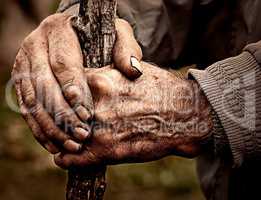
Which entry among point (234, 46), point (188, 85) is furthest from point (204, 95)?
point (234, 46)

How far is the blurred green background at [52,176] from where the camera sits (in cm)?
430

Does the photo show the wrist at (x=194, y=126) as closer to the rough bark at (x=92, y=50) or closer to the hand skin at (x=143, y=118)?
the hand skin at (x=143, y=118)

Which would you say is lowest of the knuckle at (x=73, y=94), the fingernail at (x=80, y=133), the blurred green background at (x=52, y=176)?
the blurred green background at (x=52, y=176)

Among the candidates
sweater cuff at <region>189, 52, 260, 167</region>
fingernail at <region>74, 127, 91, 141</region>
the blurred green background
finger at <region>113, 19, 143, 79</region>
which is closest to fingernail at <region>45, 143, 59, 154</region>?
fingernail at <region>74, 127, 91, 141</region>

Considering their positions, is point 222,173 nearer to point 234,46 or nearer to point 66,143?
point 234,46

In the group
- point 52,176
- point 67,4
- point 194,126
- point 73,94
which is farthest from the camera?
point 52,176

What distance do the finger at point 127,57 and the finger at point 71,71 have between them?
10 cm

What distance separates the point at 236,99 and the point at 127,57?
30cm

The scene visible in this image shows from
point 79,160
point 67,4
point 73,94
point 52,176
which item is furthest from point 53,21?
point 52,176

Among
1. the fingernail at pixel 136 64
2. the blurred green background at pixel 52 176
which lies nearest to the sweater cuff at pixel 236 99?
the fingernail at pixel 136 64

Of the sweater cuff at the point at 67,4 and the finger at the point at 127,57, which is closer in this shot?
the finger at the point at 127,57

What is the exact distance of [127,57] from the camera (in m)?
1.80

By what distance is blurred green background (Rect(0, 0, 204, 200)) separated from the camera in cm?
430

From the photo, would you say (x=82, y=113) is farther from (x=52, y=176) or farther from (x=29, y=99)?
(x=52, y=176)
